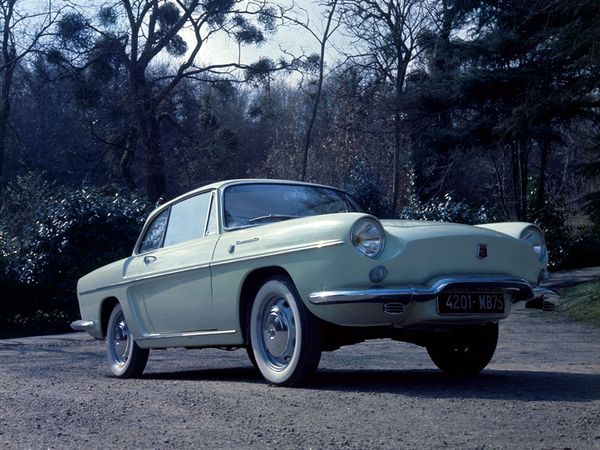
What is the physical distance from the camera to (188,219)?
8.01 m

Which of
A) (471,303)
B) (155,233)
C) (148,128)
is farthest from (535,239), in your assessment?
(148,128)

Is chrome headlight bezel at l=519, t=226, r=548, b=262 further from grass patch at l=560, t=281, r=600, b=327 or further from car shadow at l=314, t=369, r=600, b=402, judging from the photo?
grass patch at l=560, t=281, r=600, b=327

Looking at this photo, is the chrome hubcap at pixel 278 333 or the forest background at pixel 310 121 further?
the forest background at pixel 310 121

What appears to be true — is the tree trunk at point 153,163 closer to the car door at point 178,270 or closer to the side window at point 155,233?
the side window at point 155,233

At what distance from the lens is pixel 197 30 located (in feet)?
103

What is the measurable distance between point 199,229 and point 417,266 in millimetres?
2258

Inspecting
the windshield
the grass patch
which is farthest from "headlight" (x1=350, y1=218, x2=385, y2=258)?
the grass patch

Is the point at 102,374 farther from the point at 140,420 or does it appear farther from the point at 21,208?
the point at 21,208

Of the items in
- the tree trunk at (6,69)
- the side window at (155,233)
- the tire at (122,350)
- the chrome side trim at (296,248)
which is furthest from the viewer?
the tree trunk at (6,69)

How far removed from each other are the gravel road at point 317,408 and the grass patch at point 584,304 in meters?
6.55

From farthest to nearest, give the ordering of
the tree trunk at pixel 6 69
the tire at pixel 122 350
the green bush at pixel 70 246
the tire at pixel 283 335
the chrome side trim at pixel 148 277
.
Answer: the tree trunk at pixel 6 69, the green bush at pixel 70 246, the tire at pixel 122 350, the chrome side trim at pixel 148 277, the tire at pixel 283 335

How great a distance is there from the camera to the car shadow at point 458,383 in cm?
595

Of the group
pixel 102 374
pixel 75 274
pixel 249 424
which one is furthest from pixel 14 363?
pixel 75 274

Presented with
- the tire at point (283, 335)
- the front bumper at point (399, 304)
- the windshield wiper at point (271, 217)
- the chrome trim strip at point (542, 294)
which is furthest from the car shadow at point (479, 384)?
the windshield wiper at point (271, 217)
